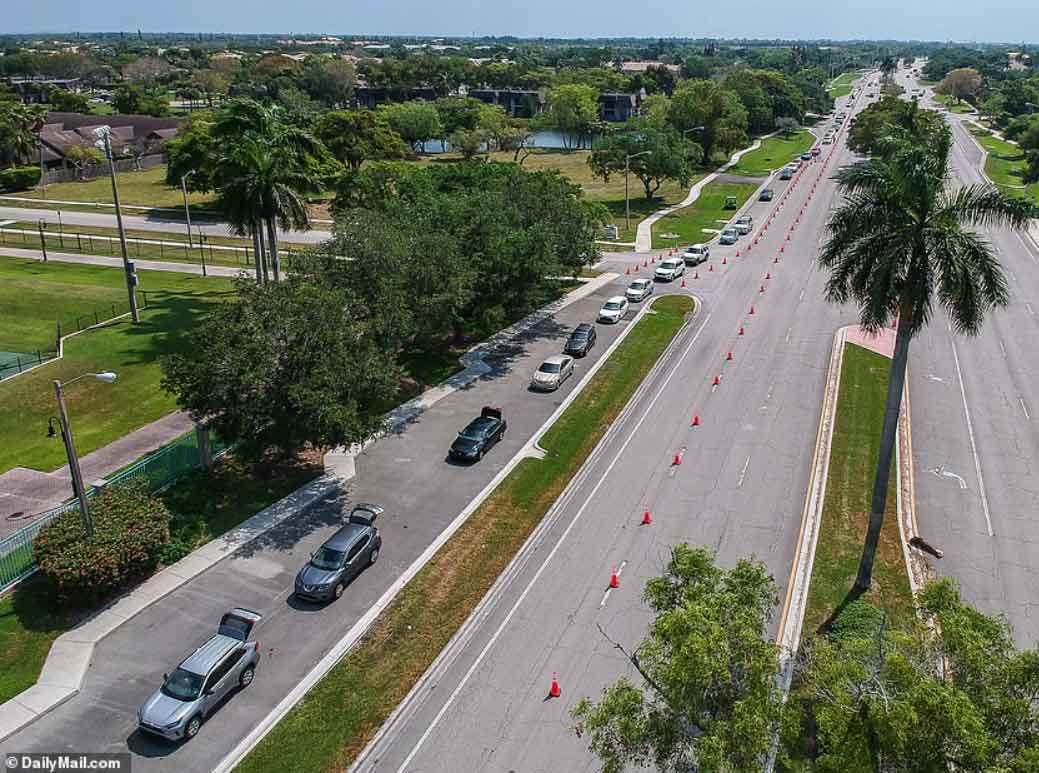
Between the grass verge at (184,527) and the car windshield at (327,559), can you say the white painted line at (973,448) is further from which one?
the grass verge at (184,527)

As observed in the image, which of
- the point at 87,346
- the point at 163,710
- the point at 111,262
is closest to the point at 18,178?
the point at 111,262

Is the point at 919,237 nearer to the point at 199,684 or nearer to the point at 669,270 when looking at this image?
the point at 199,684

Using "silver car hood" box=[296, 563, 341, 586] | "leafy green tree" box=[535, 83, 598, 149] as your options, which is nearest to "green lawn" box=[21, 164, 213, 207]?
"leafy green tree" box=[535, 83, 598, 149]

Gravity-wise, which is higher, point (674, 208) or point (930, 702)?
point (930, 702)

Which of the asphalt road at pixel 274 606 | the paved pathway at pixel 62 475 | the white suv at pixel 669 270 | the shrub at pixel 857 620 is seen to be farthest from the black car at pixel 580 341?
the shrub at pixel 857 620

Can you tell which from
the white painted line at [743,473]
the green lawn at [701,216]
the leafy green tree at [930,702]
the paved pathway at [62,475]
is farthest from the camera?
the green lawn at [701,216]

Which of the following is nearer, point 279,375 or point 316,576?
point 316,576

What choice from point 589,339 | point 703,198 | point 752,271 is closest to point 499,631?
point 589,339
